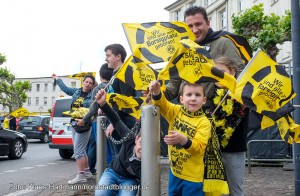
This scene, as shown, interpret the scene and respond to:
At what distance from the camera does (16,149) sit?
11906 mm

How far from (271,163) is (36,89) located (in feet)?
294

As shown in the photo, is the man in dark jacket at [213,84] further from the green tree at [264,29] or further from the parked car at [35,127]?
the parked car at [35,127]

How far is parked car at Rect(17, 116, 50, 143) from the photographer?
21.8 m

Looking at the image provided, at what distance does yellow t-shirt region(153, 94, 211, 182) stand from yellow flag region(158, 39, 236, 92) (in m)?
0.23

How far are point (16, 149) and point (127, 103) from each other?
9.05 m

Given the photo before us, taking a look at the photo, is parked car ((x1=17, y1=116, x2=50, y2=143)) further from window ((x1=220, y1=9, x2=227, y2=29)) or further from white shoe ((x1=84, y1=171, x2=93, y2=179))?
window ((x1=220, y1=9, x2=227, y2=29))

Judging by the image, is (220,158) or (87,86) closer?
(220,158)

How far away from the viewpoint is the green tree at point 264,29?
12797 mm

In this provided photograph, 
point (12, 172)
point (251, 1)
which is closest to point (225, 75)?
point (12, 172)

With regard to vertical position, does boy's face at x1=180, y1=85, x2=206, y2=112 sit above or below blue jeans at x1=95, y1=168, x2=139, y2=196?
above

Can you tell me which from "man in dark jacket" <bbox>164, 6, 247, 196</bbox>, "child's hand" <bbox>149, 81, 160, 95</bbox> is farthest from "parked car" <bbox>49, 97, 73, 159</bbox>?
"child's hand" <bbox>149, 81, 160, 95</bbox>

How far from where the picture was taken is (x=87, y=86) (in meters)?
6.42

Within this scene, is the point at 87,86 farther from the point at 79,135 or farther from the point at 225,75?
the point at 225,75

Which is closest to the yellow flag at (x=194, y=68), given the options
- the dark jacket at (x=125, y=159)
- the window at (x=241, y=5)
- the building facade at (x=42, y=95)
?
the dark jacket at (x=125, y=159)
